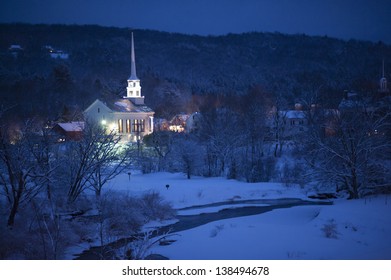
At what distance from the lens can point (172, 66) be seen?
30078mm

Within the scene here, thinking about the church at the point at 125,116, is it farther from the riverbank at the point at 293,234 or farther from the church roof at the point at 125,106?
the riverbank at the point at 293,234

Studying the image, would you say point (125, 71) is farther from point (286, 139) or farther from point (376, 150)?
point (376, 150)

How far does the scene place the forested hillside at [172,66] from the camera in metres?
12.1

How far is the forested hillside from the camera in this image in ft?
39.6

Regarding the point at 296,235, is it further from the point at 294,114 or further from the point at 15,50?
the point at 294,114

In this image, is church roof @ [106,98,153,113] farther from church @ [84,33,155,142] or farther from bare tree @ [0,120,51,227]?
bare tree @ [0,120,51,227]

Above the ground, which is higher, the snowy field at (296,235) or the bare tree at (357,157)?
the bare tree at (357,157)

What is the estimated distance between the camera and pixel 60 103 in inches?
821

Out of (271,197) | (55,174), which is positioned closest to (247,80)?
(271,197)

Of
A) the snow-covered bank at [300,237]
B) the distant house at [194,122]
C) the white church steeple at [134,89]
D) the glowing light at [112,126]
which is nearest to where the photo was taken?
the snow-covered bank at [300,237]

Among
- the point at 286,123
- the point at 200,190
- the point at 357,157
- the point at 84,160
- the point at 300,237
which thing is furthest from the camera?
the point at 286,123

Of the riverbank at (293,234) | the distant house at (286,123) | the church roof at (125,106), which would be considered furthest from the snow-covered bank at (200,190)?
the church roof at (125,106)

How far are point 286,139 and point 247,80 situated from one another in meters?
9.13

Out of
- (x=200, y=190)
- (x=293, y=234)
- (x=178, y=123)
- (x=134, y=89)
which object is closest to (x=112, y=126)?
(x=178, y=123)
